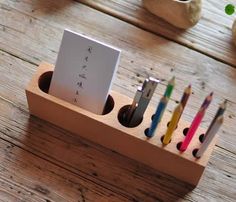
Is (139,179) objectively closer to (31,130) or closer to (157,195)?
(157,195)

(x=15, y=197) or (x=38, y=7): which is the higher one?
(x=38, y=7)

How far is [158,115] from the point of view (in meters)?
0.65

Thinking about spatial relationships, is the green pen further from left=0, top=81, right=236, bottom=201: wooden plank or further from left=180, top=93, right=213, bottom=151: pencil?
left=0, top=81, right=236, bottom=201: wooden plank

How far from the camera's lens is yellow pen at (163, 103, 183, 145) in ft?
2.05

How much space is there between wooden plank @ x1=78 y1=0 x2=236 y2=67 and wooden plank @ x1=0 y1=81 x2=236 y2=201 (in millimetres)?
219

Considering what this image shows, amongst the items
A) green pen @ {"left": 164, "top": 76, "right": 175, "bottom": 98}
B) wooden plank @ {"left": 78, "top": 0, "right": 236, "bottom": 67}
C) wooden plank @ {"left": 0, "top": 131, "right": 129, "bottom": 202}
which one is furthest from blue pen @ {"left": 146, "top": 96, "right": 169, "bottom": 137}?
wooden plank @ {"left": 78, "top": 0, "right": 236, "bottom": 67}

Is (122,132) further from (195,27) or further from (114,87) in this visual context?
(195,27)

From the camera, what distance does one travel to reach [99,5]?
94 cm

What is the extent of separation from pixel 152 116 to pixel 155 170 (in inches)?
3.8

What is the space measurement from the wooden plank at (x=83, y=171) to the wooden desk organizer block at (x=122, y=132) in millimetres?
18

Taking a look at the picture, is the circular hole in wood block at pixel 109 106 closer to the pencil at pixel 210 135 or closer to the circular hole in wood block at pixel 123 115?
the circular hole in wood block at pixel 123 115

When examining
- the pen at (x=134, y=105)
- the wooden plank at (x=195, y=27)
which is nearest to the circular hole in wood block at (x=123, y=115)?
the pen at (x=134, y=105)

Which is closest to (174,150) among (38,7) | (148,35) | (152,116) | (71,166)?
(152,116)

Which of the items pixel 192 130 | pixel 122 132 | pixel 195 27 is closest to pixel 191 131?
pixel 192 130
